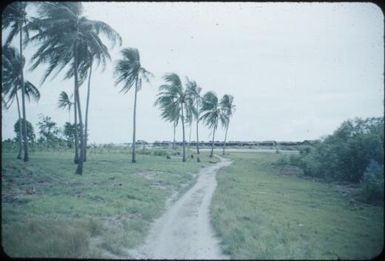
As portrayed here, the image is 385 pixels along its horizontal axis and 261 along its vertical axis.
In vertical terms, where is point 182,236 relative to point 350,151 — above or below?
below

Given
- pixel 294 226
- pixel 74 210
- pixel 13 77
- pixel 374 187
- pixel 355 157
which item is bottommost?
pixel 294 226

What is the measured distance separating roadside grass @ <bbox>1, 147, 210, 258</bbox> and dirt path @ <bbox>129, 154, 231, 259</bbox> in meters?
0.35

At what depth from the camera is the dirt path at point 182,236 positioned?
6.68m

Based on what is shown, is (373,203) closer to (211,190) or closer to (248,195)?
(248,195)

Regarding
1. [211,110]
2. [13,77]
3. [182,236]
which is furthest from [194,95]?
[182,236]

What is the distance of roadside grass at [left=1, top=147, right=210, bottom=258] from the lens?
21.0 ft

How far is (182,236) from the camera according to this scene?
7855mm

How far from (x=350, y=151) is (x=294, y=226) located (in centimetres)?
1302

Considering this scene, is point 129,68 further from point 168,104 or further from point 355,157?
point 355,157

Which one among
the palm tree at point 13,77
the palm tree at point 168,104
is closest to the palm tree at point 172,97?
the palm tree at point 168,104

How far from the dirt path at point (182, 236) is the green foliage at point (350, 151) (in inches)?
482

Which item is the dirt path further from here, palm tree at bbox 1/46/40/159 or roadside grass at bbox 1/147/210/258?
palm tree at bbox 1/46/40/159

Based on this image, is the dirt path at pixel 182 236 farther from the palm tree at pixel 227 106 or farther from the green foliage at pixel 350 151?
→ the palm tree at pixel 227 106

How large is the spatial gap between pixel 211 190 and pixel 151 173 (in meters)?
5.89
